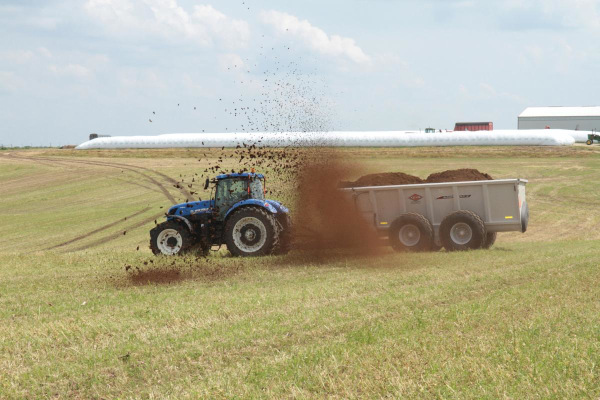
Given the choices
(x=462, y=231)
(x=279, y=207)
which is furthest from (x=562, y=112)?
(x=279, y=207)

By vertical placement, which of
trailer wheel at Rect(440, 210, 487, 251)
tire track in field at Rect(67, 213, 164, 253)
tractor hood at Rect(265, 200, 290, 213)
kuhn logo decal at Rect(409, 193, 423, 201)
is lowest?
tire track in field at Rect(67, 213, 164, 253)

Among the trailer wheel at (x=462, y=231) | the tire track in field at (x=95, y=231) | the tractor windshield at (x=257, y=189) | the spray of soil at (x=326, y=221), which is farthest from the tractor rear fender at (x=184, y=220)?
the tire track in field at (x=95, y=231)

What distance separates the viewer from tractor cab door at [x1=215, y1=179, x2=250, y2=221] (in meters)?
16.3

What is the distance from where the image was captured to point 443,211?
59.5 feet

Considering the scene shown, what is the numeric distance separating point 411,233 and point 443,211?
1102mm

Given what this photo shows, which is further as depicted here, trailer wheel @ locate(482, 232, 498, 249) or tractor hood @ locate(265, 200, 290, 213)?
trailer wheel @ locate(482, 232, 498, 249)

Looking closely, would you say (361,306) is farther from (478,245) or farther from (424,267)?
(478,245)

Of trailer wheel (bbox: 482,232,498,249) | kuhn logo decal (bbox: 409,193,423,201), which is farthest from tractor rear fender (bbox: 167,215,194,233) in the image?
Answer: trailer wheel (bbox: 482,232,498,249)

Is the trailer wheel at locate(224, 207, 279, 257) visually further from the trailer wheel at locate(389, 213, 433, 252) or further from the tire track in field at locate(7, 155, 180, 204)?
the tire track in field at locate(7, 155, 180, 204)

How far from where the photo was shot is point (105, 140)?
77.8 m

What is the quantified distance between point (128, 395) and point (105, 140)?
2943 inches

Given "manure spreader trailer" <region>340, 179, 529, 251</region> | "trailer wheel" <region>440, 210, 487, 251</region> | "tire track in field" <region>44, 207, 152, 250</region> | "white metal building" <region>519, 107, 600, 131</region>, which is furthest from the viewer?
"white metal building" <region>519, 107, 600, 131</region>

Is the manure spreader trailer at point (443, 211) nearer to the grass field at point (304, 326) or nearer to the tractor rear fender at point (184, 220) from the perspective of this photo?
the grass field at point (304, 326)

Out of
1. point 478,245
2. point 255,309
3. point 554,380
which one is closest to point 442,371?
point 554,380
